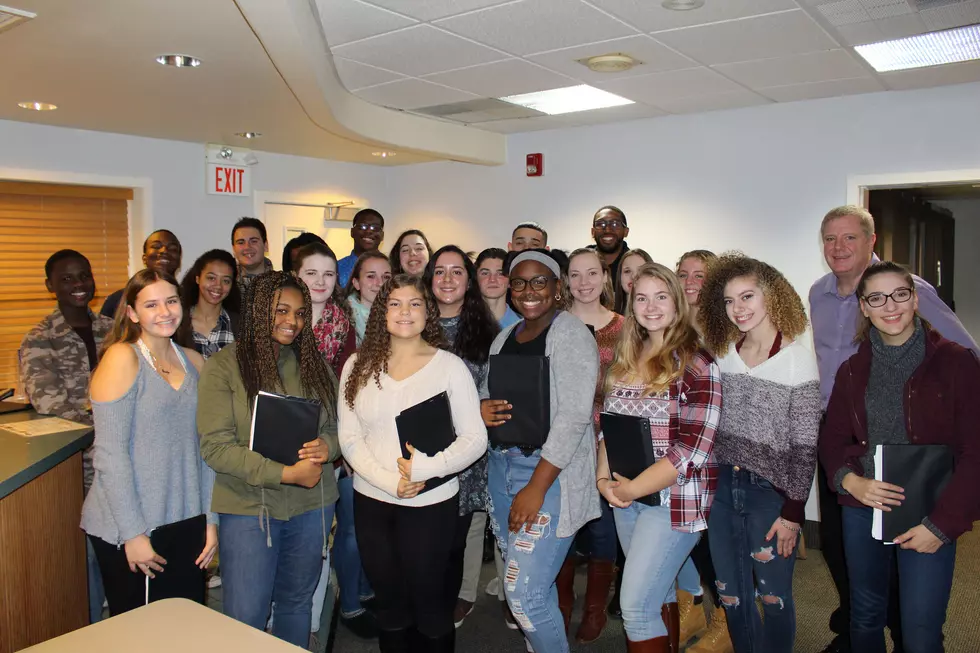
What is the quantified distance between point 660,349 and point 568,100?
9.94ft

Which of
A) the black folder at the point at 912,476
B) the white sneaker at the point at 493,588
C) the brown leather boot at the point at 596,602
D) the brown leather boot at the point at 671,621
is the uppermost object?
the black folder at the point at 912,476

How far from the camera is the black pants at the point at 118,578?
7.61 feet

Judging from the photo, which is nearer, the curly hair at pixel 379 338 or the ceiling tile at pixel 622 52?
the curly hair at pixel 379 338

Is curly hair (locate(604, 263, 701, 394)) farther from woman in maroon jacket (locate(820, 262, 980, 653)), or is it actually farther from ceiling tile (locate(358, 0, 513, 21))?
ceiling tile (locate(358, 0, 513, 21))

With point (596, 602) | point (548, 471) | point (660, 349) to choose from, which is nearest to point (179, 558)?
point (548, 471)

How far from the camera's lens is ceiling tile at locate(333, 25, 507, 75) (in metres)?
3.62

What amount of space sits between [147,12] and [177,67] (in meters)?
0.77

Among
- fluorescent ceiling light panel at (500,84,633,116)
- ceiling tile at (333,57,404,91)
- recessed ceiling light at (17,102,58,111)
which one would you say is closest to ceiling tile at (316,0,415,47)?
ceiling tile at (333,57,404,91)

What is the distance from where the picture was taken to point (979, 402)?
220 centimetres

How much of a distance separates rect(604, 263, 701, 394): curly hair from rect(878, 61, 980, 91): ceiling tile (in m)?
2.72

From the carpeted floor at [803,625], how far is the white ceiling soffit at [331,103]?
2.64m

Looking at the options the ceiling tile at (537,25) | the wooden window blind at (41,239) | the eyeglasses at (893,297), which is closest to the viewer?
the eyeglasses at (893,297)

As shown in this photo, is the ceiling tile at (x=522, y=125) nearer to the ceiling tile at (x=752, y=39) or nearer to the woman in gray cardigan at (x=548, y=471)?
the ceiling tile at (x=752, y=39)

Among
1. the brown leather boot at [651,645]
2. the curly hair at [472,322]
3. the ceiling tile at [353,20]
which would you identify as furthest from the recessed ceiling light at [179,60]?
the brown leather boot at [651,645]
